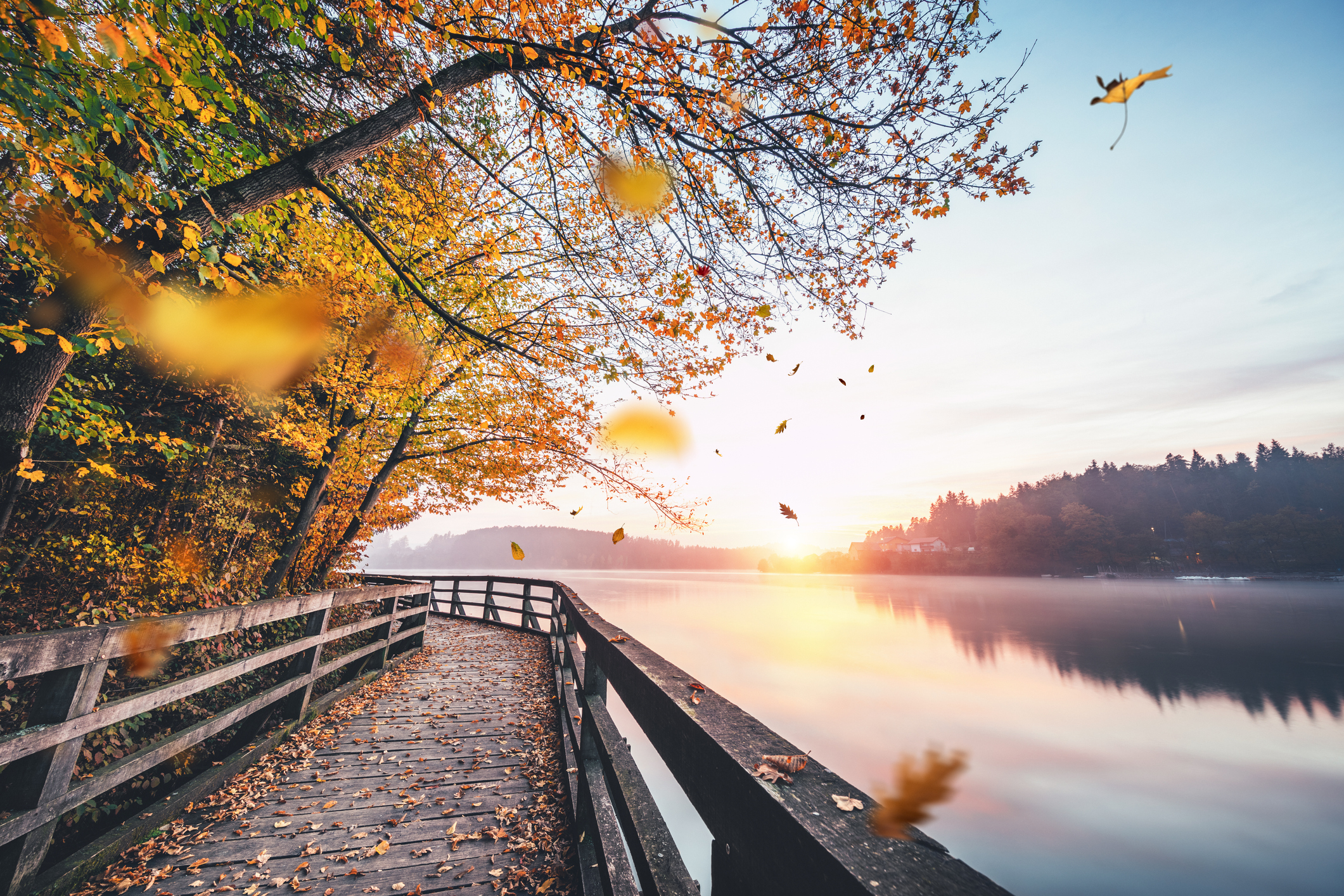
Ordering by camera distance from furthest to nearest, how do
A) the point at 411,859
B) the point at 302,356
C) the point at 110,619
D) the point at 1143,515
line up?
the point at 1143,515 < the point at 302,356 < the point at 110,619 < the point at 411,859

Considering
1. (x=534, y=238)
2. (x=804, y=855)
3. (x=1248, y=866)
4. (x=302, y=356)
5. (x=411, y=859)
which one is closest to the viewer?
(x=804, y=855)

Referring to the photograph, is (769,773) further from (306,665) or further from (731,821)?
(306,665)

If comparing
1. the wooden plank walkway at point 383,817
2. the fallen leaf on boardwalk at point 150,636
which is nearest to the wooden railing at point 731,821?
the wooden plank walkway at point 383,817

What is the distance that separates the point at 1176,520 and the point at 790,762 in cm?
13852

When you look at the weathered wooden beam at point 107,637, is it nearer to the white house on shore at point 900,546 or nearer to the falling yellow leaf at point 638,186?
the falling yellow leaf at point 638,186

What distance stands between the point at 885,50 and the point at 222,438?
9.95 metres

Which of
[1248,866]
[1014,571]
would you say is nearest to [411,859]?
[1248,866]

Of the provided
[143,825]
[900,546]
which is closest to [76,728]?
[143,825]

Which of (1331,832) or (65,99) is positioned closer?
(65,99)

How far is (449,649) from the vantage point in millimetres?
9008

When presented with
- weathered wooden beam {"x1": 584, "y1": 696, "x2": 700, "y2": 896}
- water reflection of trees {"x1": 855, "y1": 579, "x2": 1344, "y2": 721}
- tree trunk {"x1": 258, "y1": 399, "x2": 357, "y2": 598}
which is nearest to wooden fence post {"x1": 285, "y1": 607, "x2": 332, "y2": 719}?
weathered wooden beam {"x1": 584, "y1": 696, "x2": 700, "y2": 896}

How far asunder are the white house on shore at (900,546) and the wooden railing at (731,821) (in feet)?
397

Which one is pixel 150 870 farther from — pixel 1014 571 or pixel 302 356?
pixel 1014 571

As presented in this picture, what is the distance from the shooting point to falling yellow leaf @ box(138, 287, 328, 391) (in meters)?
5.64
